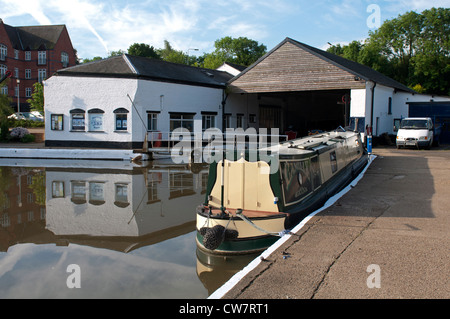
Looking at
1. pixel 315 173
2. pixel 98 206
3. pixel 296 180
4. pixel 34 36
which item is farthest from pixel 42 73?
pixel 296 180

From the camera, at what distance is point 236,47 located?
67312 millimetres

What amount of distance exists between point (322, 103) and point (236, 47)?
30766 mm

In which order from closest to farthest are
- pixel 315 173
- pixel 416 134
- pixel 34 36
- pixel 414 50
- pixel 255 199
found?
1. pixel 255 199
2. pixel 315 173
3. pixel 416 134
4. pixel 414 50
5. pixel 34 36

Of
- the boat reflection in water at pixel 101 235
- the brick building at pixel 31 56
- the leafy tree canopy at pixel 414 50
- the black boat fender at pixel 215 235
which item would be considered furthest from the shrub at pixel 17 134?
the leafy tree canopy at pixel 414 50

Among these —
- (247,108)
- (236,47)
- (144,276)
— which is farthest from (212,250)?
(236,47)

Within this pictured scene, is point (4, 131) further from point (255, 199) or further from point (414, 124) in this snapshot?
point (414, 124)

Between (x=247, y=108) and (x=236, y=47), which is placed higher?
(x=236, y=47)

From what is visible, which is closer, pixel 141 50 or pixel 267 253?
pixel 267 253

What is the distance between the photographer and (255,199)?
7762mm

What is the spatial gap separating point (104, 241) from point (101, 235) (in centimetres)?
39
